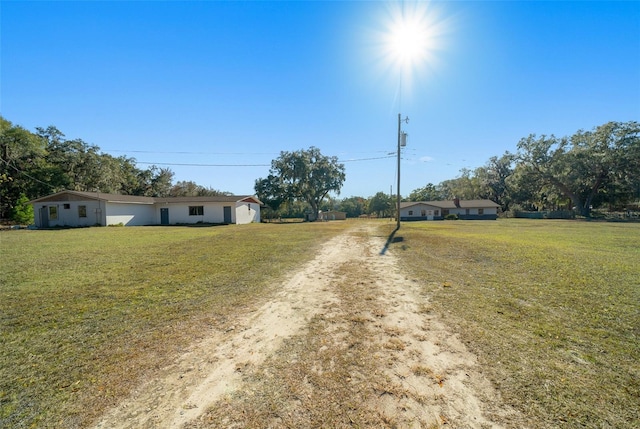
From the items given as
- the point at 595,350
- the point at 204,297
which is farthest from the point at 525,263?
the point at 204,297

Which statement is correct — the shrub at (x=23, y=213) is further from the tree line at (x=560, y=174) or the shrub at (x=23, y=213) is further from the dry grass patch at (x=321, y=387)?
the dry grass patch at (x=321, y=387)

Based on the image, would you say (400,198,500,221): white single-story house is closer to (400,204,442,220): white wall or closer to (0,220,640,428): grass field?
(400,204,442,220): white wall

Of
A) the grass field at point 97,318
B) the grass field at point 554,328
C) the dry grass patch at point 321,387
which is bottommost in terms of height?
the grass field at point 554,328

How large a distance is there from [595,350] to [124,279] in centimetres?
840

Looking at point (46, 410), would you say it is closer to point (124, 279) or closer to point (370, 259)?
point (124, 279)

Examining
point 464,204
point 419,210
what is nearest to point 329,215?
point 419,210

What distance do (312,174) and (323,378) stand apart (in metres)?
40.9

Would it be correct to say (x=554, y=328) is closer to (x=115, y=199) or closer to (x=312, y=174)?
(x=115, y=199)

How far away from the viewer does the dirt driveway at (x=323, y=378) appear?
215cm

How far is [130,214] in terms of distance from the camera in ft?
84.0

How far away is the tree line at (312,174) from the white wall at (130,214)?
10698 mm

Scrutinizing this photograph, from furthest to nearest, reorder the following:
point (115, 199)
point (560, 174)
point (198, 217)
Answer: point (560, 174), point (198, 217), point (115, 199)

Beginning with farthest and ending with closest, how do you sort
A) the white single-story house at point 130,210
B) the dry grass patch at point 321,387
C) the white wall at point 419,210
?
1. the white wall at point 419,210
2. the white single-story house at point 130,210
3. the dry grass patch at point 321,387

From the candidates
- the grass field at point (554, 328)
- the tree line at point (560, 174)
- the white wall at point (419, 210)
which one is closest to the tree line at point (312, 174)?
the tree line at point (560, 174)
